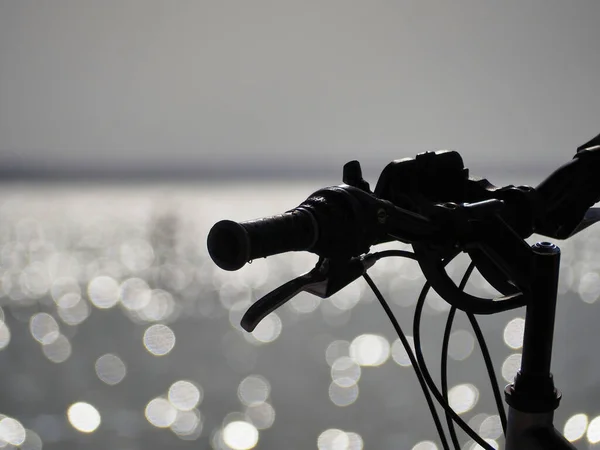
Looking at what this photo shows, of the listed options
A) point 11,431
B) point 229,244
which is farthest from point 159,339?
point 229,244

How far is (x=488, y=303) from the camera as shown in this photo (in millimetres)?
1164

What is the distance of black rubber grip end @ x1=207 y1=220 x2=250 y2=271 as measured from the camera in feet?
2.92

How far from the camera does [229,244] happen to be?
912 mm

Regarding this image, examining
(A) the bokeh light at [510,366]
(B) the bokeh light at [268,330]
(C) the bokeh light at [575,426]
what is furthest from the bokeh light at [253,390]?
(C) the bokeh light at [575,426]

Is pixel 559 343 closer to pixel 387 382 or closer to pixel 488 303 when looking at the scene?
pixel 387 382

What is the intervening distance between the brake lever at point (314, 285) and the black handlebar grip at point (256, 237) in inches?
3.5

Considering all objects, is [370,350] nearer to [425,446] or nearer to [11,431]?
[425,446]

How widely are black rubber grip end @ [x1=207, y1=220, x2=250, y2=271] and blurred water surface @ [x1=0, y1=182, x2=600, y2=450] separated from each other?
5.04m

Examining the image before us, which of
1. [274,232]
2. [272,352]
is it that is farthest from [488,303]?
[272,352]

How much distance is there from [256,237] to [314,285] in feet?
0.59

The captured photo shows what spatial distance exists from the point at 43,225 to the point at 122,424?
15548 mm

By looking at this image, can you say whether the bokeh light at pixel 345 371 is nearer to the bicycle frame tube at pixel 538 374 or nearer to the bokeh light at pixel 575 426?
the bokeh light at pixel 575 426

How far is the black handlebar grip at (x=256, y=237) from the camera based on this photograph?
2.93 feet

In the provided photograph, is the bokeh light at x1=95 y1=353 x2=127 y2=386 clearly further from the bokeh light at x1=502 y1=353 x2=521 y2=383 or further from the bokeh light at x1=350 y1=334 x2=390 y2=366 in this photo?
the bokeh light at x1=502 y1=353 x2=521 y2=383
